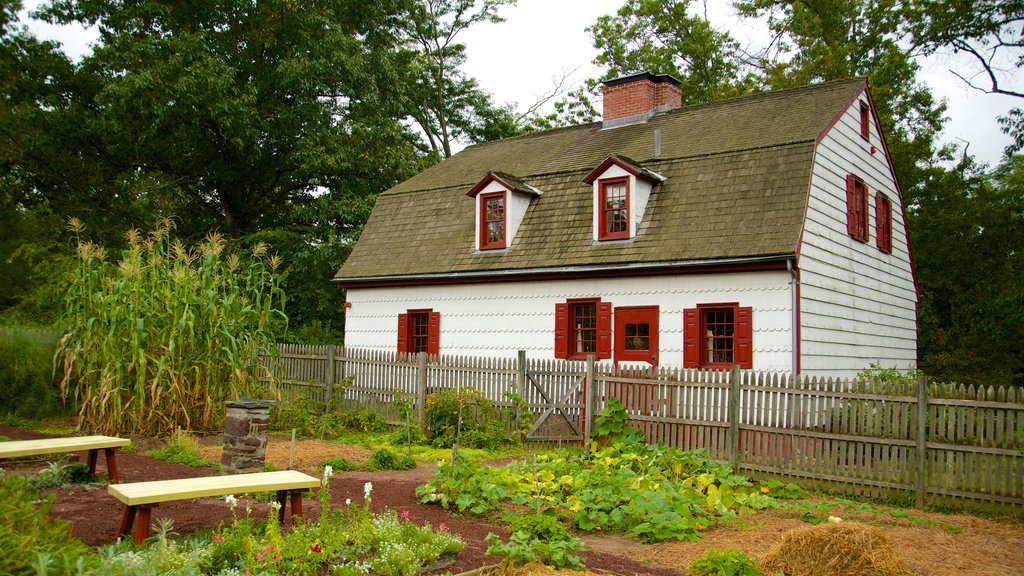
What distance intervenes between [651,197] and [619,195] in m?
0.68

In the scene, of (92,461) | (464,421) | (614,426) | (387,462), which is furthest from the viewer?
(464,421)

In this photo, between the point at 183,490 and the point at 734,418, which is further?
the point at 734,418

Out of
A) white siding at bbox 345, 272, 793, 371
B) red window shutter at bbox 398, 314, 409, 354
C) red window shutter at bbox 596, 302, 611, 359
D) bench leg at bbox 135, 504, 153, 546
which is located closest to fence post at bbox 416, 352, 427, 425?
white siding at bbox 345, 272, 793, 371

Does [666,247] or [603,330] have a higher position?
[666,247]

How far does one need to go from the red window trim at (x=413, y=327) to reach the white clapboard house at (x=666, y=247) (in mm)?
39

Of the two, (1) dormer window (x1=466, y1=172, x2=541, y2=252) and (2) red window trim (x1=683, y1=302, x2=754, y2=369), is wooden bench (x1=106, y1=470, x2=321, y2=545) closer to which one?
(2) red window trim (x1=683, y1=302, x2=754, y2=369)

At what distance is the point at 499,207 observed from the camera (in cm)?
1814

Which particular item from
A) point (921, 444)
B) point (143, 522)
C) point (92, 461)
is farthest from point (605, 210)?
point (143, 522)

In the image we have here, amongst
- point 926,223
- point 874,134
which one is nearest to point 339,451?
point 874,134

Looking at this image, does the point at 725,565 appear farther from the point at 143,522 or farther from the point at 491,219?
the point at 491,219

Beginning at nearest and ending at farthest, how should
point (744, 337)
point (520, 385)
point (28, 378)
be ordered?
point (520, 385) → point (744, 337) → point (28, 378)

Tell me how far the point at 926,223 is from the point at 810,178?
41.7 ft

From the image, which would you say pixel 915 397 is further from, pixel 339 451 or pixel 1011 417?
pixel 339 451

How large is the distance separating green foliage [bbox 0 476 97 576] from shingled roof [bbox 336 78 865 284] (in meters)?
11.6
